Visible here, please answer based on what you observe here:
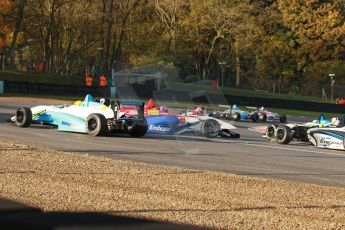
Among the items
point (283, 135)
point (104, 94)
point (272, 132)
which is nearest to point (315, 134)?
point (283, 135)

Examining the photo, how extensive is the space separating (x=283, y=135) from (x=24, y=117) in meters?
7.84

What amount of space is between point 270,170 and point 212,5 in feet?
189

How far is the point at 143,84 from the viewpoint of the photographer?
1558cm

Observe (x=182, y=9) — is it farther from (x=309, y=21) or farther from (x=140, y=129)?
(x=140, y=129)

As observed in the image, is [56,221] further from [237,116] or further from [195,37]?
[195,37]

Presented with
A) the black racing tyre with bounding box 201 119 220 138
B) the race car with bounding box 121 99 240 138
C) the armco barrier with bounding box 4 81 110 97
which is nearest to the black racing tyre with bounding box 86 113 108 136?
the race car with bounding box 121 99 240 138

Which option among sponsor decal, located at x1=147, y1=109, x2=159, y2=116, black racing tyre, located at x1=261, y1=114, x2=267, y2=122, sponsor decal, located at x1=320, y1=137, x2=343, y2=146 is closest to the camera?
sponsor decal, located at x1=320, y1=137, x2=343, y2=146

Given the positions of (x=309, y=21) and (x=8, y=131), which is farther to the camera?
(x=309, y=21)

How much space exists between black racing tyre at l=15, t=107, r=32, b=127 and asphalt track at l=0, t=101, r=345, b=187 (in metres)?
0.21

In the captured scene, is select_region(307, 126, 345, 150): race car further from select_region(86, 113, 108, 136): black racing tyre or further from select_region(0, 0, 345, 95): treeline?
select_region(0, 0, 345, 95): treeline

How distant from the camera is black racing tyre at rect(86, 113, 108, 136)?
17.2 metres

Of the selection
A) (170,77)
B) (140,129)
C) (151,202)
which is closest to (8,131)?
(140,129)

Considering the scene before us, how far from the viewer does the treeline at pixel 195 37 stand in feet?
205

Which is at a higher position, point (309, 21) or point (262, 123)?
point (309, 21)
